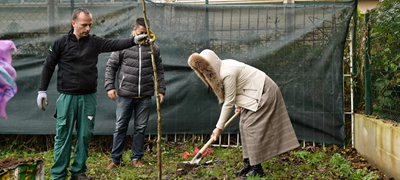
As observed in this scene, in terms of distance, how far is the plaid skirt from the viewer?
13.2 feet

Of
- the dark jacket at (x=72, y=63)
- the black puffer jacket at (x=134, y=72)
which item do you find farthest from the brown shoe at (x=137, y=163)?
the dark jacket at (x=72, y=63)

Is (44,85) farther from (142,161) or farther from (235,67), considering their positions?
(235,67)

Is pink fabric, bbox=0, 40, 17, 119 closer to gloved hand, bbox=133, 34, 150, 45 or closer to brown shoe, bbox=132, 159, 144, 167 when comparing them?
gloved hand, bbox=133, 34, 150, 45

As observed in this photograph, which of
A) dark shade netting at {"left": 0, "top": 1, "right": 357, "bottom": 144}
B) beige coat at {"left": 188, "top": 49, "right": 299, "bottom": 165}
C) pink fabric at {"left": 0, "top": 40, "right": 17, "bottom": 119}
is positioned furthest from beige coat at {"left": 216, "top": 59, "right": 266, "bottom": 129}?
pink fabric at {"left": 0, "top": 40, "right": 17, "bottom": 119}

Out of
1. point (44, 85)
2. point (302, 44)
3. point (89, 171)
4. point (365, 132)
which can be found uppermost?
point (302, 44)

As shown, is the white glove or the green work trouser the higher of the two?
the white glove

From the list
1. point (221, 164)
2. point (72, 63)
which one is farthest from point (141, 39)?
point (221, 164)

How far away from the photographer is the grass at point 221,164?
4.24 meters

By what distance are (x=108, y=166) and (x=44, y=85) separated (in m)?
1.25

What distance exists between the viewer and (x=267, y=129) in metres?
4.06

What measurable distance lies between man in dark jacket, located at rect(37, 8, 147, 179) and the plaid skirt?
142 cm

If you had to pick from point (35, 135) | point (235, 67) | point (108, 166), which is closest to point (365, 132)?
point (235, 67)

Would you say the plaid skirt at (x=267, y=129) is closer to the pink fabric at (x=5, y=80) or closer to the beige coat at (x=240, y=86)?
the beige coat at (x=240, y=86)

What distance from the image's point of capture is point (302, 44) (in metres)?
5.23
